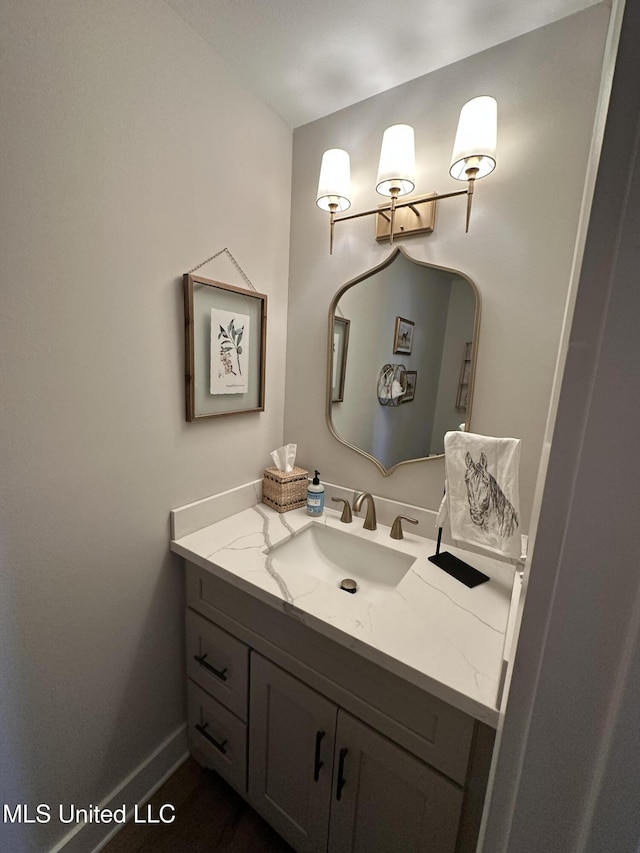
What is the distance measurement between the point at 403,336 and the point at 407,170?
1.57 ft

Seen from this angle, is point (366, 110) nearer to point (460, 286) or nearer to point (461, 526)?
point (460, 286)

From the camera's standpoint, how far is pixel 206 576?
1061 millimetres

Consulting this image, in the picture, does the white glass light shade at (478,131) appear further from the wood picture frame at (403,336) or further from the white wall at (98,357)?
the white wall at (98,357)

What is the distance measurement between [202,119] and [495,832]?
1603mm

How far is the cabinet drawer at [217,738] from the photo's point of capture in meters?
1.05

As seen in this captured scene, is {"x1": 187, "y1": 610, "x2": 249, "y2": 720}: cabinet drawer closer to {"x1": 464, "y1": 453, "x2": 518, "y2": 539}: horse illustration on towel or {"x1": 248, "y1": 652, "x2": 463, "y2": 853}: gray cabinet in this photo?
{"x1": 248, "y1": 652, "x2": 463, "y2": 853}: gray cabinet

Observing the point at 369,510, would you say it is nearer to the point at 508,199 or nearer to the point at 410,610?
the point at 410,610

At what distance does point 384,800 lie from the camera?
78 cm

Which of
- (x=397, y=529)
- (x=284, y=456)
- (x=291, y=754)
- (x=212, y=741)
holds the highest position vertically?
(x=284, y=456)

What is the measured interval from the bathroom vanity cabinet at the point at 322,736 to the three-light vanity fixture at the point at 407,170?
1224mm

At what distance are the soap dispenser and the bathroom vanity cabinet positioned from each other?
42 cm

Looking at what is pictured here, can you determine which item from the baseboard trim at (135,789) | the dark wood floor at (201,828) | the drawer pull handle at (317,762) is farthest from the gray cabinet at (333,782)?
the baseboard trim at (135,789)

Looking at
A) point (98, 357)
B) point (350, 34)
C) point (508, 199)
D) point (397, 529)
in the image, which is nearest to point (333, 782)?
point (397, 529)

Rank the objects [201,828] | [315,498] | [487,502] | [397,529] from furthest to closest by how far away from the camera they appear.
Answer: [315,498]
[397,529]
[201,828]
[487,502]
